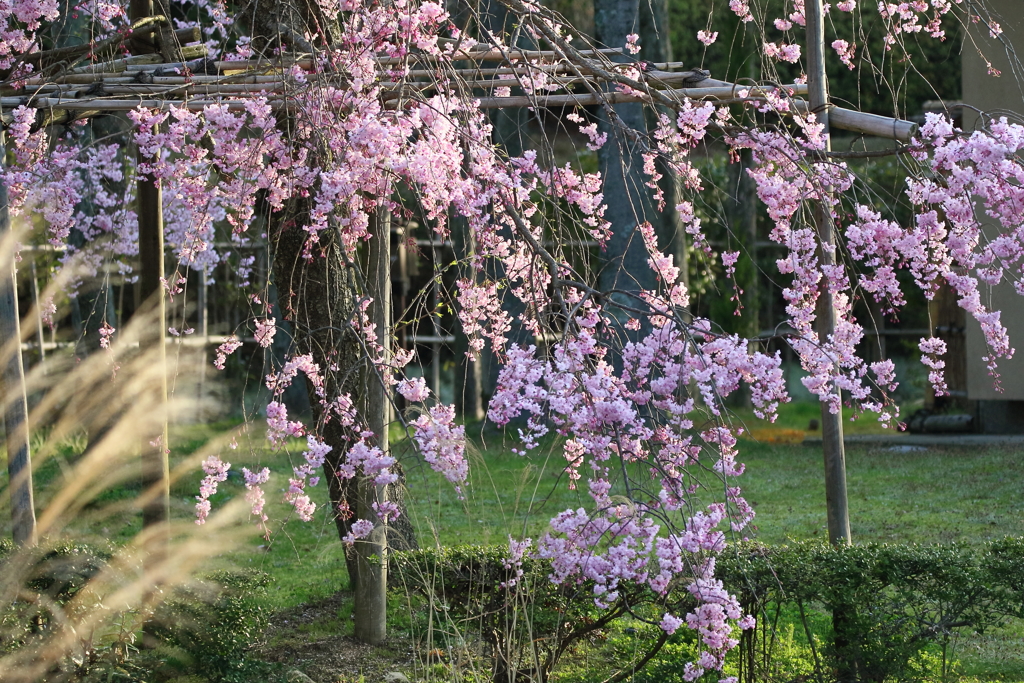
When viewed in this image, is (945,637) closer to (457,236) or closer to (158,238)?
(158,238)

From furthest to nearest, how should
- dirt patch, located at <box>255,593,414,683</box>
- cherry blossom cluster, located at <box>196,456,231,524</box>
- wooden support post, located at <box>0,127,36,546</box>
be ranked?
dirt patch, located at <box>255,593,414,683</box>, wooden support post, located at <box>0,127,36,546</box>, cherry blossom cluster, located at <box>196,456,231,524</box>

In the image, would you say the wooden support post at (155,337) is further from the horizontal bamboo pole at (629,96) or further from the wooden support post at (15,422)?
the horizontal bamboo pole at (629,96)

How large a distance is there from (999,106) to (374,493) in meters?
6.20

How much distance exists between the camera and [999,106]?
25.9 ft

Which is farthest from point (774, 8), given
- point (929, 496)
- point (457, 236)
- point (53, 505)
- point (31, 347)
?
point (53, 505)

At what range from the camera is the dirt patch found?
4262mm

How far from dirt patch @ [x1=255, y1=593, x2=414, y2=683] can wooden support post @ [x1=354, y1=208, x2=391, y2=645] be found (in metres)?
0.11

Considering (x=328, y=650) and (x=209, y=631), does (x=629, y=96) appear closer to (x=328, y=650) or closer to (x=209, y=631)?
(x=209, y=631)

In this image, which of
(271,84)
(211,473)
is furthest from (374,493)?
(271,84)

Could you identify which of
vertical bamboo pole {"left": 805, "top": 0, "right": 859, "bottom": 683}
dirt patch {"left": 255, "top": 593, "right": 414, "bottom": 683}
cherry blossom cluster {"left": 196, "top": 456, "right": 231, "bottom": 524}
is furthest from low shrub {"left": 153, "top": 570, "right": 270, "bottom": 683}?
vertical bamboo pole {"left": 805, "top": 0, "right": 859, "bottom": 683}

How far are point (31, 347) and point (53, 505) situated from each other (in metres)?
3.83

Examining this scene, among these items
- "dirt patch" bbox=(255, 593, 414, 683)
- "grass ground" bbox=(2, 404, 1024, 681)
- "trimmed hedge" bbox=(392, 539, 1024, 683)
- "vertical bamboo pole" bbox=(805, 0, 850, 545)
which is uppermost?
"vertical bamboo pole" bbox=(805, 0, 850, 545)

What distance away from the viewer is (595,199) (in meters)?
3.68

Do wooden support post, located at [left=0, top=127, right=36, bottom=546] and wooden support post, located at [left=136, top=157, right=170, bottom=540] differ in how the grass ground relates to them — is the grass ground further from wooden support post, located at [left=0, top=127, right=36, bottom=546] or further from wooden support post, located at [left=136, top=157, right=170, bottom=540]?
wooden support post, located at [left=0, top=127, right=36, bottom=546]
